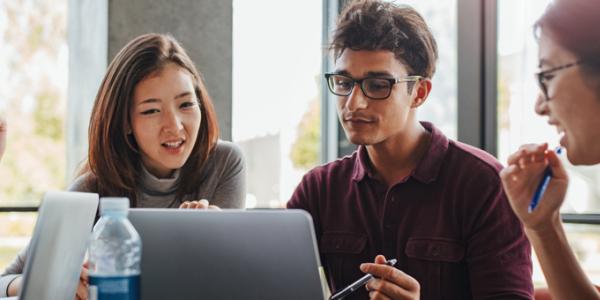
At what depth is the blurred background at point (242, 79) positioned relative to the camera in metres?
2.54

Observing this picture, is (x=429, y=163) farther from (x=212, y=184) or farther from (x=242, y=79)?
(x=242, y=79)

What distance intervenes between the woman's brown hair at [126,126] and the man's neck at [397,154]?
1.84 ft

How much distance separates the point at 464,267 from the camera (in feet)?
6.01

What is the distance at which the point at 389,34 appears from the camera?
6.52ft

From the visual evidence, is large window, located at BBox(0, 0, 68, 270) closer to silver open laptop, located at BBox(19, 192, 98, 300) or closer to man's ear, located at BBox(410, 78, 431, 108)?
man's ear, located at BBox(410, 78, 431, 108)

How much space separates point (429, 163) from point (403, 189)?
0.32 ft

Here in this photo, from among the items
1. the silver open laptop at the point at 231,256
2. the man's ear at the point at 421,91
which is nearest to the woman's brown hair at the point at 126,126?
the man's ear at the point at 421,91

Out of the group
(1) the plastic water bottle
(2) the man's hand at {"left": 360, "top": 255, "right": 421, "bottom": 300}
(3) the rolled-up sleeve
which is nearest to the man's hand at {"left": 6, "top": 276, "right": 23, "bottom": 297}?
(3) the rolled-up sleeve

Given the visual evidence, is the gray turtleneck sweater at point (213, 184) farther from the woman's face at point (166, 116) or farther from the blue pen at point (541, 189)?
the blue pen at point (541, 189)

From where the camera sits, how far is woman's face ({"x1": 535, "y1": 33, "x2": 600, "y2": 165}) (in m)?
1.41

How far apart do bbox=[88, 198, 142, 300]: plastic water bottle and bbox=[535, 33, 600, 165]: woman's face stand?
858 mm

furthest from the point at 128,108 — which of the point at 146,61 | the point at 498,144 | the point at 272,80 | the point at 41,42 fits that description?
the point at 41,42

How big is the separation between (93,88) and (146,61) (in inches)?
46.2

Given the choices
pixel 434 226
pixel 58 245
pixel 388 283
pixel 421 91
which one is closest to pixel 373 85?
pixel 421 91
